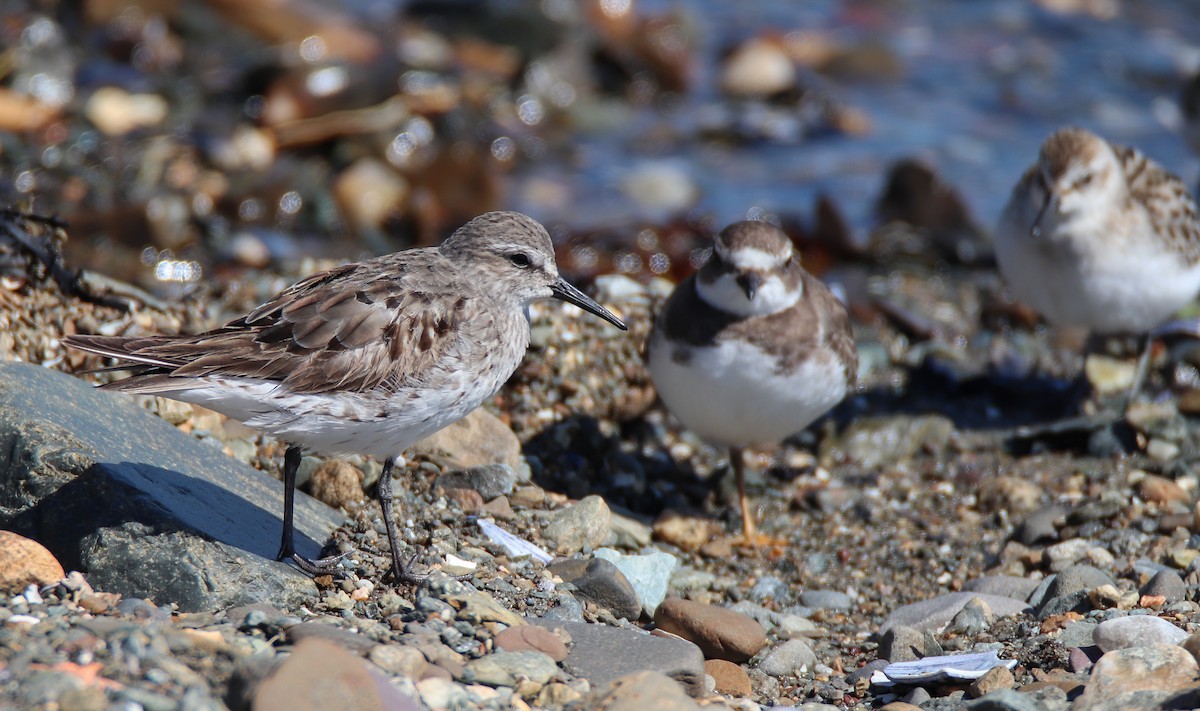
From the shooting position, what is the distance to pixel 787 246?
262 inches

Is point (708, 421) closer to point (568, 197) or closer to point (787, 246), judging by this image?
point (787, 246)

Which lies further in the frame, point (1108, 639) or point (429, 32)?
point (429, 32)

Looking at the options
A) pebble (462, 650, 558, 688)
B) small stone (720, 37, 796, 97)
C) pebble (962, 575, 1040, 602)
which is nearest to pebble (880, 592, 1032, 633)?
pebble (962, 575, 1040, 602)

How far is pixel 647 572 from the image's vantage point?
5.74 metres

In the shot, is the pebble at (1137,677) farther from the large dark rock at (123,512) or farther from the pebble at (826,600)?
the large dark rock at (123,512)

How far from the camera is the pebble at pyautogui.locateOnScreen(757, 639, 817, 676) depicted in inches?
211

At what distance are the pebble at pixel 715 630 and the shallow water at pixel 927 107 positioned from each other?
21.6 ft

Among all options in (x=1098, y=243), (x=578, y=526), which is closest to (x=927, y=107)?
(x=1098, y=243)

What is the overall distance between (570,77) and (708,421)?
8475mm

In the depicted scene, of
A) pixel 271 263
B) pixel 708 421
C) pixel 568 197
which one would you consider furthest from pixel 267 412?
pixel 568 197

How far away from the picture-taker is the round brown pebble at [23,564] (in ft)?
14.4

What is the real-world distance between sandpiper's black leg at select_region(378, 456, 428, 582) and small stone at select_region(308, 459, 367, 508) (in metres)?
0.71

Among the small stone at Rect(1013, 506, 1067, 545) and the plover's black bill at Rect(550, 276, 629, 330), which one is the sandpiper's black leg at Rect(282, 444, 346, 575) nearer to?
the plover's black bill at Rect(550, 276, 629, 330)

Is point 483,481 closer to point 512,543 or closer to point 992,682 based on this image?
point 512,543
